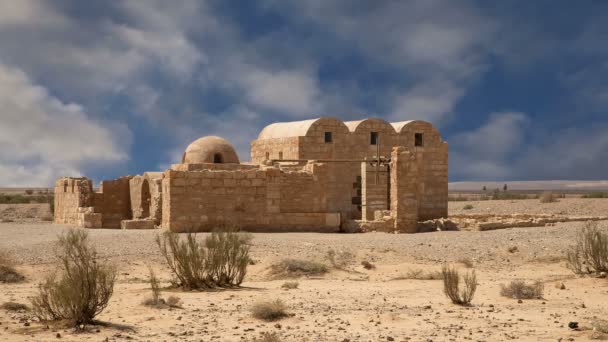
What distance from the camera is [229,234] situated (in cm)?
1159

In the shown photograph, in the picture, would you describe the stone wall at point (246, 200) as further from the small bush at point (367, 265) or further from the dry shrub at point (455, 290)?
the dry shrub at point (455, 290)

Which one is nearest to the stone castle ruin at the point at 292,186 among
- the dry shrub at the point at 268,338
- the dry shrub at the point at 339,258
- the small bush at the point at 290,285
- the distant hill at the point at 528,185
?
the dry shrub at the point at 339,258

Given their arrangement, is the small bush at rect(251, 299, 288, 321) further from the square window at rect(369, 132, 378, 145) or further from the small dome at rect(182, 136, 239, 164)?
the square window at rect(369, 132, 378, 145)

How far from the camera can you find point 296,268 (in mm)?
12648

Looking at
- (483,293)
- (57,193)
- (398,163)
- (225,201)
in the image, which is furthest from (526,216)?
(57,193)

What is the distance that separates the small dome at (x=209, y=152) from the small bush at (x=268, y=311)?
17325 mm

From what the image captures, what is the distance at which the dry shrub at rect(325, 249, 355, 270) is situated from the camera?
13.5 meters

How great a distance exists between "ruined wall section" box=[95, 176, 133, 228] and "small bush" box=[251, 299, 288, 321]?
18258 millimetres

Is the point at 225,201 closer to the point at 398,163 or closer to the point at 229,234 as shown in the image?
the point at 398,163

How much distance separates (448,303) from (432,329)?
1781mm

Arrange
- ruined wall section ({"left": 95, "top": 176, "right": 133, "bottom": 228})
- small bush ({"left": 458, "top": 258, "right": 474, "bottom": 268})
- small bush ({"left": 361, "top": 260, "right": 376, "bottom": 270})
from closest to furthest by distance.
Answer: small bush ({"left": 361, "top": 260, "right": 376, "bottom": 270}) < small bush ({"left": 458, "top": 258, "right": 474, "bottom": 268}) < ruined wall section ({"left": 95, "top": 176, "right": 133, "bottom": 228})

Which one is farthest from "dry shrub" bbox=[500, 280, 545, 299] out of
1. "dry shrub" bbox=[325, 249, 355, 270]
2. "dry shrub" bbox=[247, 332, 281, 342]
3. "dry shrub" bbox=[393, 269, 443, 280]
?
"dry shrub" bbox=[247, 332, 281, 342]

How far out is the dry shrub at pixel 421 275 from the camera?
12.1 meters

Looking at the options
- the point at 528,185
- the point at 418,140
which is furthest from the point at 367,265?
the point at 528,185
